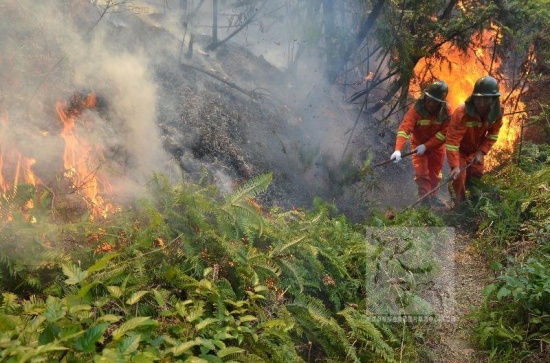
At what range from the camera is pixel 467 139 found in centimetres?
731

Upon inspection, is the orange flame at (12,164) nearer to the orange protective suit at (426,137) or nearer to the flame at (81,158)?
the flame at (81,158)

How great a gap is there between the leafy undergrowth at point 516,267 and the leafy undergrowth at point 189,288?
614 millimetres

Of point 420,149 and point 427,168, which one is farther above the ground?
point 420,149

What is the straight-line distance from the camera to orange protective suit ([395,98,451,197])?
740 cm

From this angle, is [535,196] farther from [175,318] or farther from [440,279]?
[175,318]

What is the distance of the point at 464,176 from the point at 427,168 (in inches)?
28.6

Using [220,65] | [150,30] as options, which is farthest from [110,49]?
[220,65]

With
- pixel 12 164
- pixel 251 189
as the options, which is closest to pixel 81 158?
pixel 12 164

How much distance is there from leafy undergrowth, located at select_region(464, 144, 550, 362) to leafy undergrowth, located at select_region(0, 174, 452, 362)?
24.2 inches

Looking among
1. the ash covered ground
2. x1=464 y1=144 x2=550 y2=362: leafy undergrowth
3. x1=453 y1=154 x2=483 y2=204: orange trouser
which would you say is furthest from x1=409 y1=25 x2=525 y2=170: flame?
x1=464 y1=144 x2=550 y2=362: leafy undergrowth

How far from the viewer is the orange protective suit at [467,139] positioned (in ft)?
22.9

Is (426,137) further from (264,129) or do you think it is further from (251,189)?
(251,189)

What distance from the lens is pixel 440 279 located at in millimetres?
4504

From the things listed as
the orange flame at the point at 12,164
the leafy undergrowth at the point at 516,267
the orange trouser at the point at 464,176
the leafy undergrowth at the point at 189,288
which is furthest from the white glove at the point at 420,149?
the orange flame at the point at 12,164
